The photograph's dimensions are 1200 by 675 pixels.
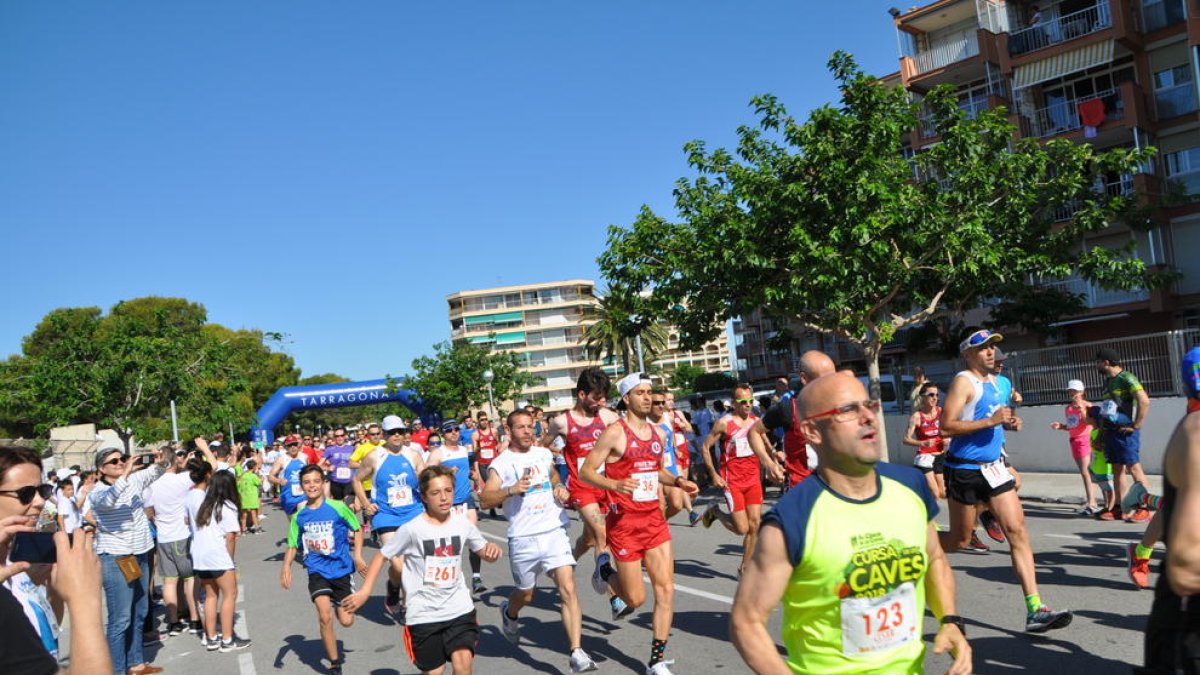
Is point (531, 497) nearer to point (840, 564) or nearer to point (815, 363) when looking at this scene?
point (815, 363)

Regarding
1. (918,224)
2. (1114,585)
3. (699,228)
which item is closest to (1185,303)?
(918,224)

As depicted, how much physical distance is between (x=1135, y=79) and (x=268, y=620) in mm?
28802

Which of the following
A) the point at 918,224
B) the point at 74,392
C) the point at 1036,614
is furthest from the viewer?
the point at 74,392

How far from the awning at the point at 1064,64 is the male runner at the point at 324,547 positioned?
92.1ft

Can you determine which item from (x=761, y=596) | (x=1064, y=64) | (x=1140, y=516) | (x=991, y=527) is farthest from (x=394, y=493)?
(x=1064, y=64)

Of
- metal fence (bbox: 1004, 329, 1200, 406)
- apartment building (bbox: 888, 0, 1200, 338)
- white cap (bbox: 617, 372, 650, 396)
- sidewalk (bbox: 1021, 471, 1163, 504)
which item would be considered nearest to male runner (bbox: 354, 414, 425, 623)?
white cap (bbox: 617, 372, 650, 396)

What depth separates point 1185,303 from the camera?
91.2 ft

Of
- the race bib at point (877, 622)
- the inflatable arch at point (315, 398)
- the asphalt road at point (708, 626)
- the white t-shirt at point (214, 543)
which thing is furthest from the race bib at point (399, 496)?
the inflatable arch at point (315, 398)

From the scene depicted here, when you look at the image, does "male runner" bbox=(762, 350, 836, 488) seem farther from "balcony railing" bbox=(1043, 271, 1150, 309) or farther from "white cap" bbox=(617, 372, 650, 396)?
"balcony railing" bbox=(1043, 271, 1150, 309)

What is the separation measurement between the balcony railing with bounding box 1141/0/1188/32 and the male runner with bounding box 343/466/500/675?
2927 cm

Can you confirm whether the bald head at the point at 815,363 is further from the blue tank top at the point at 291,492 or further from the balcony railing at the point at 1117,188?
the balcony railing at the point at 1117,188

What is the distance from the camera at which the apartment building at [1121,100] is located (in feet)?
90.3

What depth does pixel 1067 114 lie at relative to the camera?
29.8 metres

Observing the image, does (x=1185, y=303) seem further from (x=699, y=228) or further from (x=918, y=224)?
(x=699, y=228)
